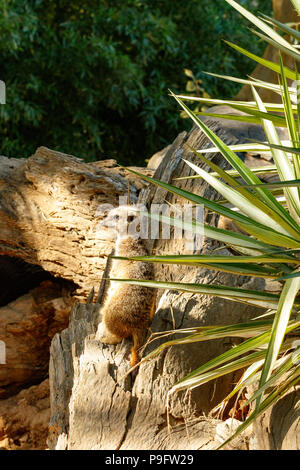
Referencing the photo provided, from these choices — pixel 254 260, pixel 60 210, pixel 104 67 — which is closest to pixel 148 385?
pixel 254 260

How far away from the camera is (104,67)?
6.11 m

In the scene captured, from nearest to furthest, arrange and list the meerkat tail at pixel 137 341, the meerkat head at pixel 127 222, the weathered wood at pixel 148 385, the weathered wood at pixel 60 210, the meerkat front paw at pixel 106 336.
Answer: the weathered wood at pixel 148 385, the meerkat tail at pixel 137 341, the meerkat front paw at pixel 106 336, the meerkat head at pixel 127 222, the weathered wood at pixel 60 210

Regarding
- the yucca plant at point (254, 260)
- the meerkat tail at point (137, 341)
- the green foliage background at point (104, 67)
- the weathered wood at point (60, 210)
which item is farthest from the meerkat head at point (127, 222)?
the green foliage background at point (104, 67)

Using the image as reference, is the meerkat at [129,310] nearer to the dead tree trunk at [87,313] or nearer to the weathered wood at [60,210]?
the dead tree trunk at [87,313]

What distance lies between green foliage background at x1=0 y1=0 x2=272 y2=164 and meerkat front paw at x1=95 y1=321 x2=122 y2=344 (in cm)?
350

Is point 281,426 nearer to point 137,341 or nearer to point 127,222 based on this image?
point 137,341

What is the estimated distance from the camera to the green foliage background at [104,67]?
5879 millimetres

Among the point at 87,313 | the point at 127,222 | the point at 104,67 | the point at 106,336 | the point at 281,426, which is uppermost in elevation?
the point at 104,67

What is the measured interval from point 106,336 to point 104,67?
4.23 m

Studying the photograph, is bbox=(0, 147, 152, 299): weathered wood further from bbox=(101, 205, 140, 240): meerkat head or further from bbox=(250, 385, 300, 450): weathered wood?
bbox=(250, 385, 300, 450): weathered wood

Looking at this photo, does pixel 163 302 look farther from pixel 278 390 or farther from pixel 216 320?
pixel 278 390

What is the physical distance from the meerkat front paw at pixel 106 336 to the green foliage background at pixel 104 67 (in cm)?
350

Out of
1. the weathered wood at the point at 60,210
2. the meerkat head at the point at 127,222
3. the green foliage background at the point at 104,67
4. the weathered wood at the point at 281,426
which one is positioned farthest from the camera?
the green foliage background at the point at 104,67

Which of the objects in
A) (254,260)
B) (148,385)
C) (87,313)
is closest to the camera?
(254,260)
